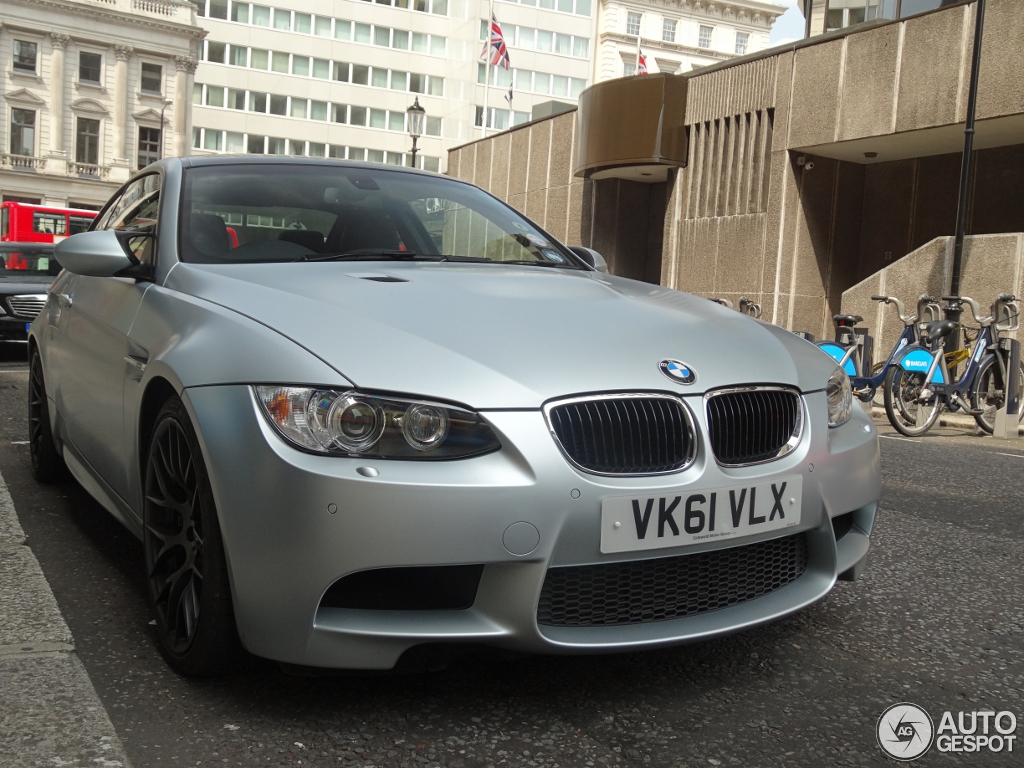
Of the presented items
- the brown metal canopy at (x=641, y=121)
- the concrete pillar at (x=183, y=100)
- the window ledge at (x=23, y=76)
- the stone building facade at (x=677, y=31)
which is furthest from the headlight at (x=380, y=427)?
the stone building facade at (x=677, y=31)

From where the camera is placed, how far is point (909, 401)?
31.3ft

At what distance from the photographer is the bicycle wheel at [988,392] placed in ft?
31.5

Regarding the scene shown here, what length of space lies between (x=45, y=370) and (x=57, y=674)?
2.35 m

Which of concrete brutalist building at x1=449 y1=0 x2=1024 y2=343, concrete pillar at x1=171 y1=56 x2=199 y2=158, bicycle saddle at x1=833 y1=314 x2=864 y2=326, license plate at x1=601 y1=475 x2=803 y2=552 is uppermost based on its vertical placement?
concrete pillar at x1=171 y1=56 x2=199 y2=158

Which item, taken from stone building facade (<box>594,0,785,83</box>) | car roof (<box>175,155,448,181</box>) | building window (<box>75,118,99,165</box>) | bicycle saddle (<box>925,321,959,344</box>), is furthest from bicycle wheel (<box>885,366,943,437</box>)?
stone building facade (<box>594,0,785,83</box>)

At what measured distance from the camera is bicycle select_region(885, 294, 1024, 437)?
9.41m

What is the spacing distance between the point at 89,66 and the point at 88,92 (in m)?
1.71

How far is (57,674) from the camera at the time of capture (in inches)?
96.6

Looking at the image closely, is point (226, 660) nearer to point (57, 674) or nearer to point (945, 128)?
point (57, 674)

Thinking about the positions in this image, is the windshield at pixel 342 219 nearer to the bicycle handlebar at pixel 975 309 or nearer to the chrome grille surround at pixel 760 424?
the chrome grille surround at pixel 760 424

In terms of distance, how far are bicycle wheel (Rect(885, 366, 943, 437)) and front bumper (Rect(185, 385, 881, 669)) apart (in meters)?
7.66

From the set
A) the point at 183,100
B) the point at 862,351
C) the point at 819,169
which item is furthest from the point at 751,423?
the point at 183,100

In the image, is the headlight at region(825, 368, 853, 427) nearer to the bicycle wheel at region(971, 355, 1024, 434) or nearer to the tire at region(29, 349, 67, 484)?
the tire at region(29, 349, 67, 484)

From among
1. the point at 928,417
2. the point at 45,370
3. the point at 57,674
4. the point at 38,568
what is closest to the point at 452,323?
the point at 57,674
